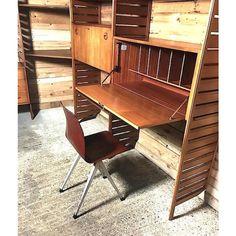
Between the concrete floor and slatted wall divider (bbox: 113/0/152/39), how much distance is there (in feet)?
4.20

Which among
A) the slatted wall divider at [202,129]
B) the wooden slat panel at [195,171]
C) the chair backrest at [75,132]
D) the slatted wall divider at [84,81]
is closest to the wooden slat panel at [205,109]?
the slatted wall divider at [202,129]

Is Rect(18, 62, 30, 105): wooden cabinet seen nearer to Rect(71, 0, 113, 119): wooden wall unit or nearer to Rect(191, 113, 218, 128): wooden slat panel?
Rect(71, 0, 113, 119): wooden wall unit

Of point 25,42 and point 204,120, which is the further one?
point 25,42

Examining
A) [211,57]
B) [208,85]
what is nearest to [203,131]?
[208,85]

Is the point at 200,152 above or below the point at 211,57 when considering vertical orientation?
below

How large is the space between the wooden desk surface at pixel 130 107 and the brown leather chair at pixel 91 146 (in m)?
0.26

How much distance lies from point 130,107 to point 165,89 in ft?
1.82

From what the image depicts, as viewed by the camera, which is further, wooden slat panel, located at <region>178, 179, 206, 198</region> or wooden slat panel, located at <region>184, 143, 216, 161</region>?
wooden slat panel, located at <region>178, 179, 206, 198</region>

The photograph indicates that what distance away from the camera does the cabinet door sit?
7.00ft

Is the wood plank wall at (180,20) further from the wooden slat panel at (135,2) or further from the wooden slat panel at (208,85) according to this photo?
the wooden slat panel at (208,85)

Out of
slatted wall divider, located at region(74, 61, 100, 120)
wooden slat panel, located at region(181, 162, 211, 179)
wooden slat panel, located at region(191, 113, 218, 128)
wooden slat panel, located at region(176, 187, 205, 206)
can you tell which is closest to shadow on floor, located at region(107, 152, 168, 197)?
wooden slat panel, located at region(176, 187, 205, 206)

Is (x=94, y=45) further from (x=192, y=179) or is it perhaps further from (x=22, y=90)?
(x=192, y=179)

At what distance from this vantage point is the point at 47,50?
3.31 m

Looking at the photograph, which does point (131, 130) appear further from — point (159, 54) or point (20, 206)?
point (20, 206)
